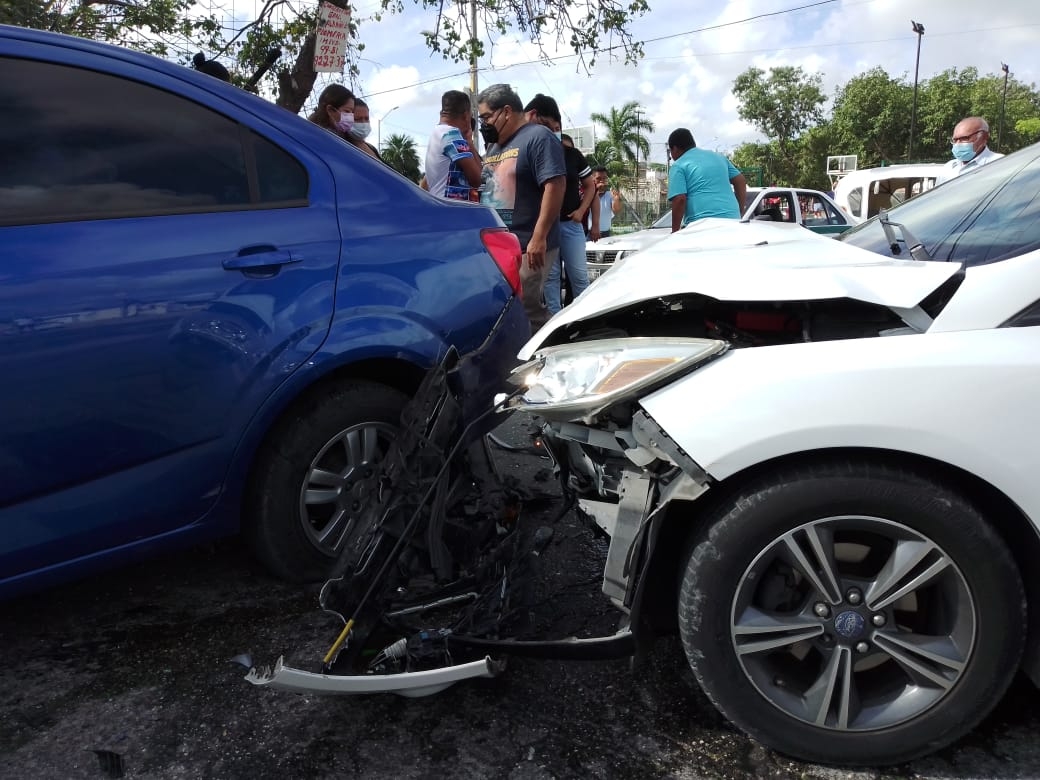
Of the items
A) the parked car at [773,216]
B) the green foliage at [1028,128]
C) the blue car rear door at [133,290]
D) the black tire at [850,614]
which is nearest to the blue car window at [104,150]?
the blue car rear door at [133,290]

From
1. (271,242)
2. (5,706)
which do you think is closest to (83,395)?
(271,242)

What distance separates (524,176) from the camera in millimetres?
Answer: 4891

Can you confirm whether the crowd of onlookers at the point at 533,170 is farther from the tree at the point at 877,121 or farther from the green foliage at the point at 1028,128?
the green foliage at the point at 1028,128

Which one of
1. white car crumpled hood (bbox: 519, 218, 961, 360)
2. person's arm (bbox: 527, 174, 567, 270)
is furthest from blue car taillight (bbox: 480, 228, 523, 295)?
person's arm (bbox: 527, 174, 567, 270)

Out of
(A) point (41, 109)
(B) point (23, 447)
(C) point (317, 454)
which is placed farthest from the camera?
(C) point (317, 454)

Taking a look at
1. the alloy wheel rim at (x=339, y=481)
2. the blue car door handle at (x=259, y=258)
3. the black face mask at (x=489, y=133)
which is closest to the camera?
the blue car door handle at (x=259, y=258)

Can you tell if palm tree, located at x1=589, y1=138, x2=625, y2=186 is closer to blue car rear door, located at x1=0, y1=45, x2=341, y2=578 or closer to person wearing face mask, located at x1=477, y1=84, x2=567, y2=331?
person wearing face mask, located at x1=477, y1=84, x2=567, y2=331

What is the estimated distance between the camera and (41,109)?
7.14 ft

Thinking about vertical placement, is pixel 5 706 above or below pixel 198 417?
below

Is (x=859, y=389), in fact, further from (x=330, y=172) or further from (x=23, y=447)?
(x=23, y=447)

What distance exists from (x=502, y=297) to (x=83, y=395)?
4.73 ft

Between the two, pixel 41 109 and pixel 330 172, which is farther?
pixel 330 172

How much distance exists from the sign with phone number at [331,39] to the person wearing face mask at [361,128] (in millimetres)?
495

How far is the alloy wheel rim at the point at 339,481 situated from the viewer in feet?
8.63
